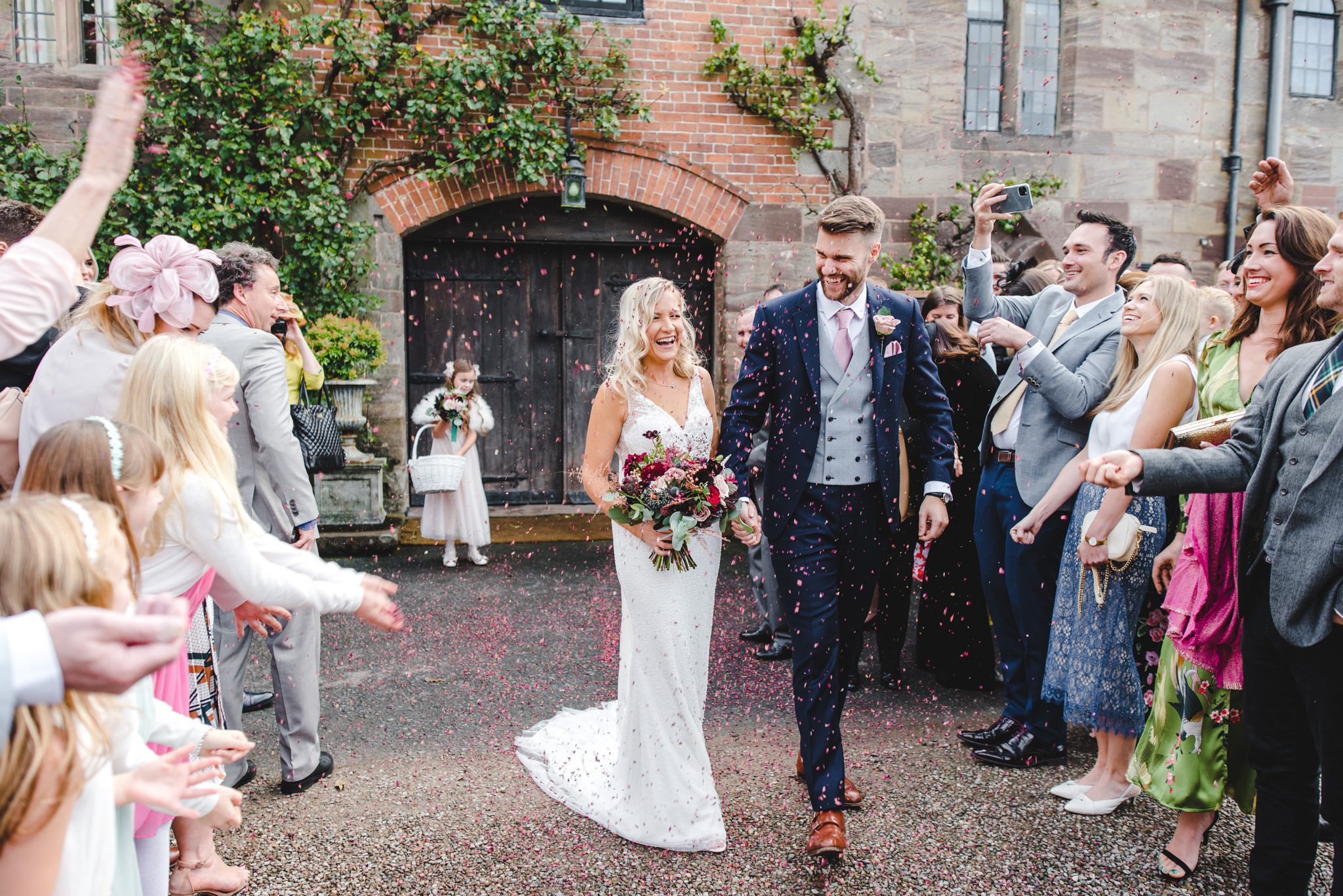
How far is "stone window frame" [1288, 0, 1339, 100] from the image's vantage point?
10.5 meters

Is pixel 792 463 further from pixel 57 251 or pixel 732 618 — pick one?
pixel 732 618

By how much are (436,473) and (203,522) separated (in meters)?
4.85

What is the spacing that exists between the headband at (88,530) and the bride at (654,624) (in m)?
1.98

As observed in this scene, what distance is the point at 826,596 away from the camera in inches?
139

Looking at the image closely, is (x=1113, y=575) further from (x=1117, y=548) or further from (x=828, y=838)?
(x=828, y=838)

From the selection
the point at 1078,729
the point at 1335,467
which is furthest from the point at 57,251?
the point at 1078,729

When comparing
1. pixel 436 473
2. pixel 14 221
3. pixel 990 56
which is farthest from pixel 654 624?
pixel 990 56

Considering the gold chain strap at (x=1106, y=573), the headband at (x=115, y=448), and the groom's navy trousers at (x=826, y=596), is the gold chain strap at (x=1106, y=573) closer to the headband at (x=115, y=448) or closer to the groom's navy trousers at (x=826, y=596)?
the groom's navy trousers at (x=826, y=596)

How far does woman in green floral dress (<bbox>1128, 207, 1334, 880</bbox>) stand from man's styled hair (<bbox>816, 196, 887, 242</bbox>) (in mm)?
1229

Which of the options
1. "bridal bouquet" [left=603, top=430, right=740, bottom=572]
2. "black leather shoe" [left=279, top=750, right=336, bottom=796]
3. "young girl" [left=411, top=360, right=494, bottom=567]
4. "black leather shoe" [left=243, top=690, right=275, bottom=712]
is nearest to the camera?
"bridal bouquet" [left=603, top=430, right=740, bottom=572]

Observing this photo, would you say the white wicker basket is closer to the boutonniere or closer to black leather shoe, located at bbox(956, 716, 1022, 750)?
black leather shoe, located at bbox(956, 716, 1022, 750)

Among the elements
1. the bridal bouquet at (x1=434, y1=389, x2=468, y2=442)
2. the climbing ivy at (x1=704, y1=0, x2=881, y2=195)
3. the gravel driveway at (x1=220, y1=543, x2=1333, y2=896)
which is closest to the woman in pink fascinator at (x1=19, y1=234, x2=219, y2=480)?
the gravel driveway at (x1=220, y1=543, x2=1333, y2=896)

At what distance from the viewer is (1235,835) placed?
3.54 m

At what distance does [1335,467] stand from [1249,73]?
9.56 m
